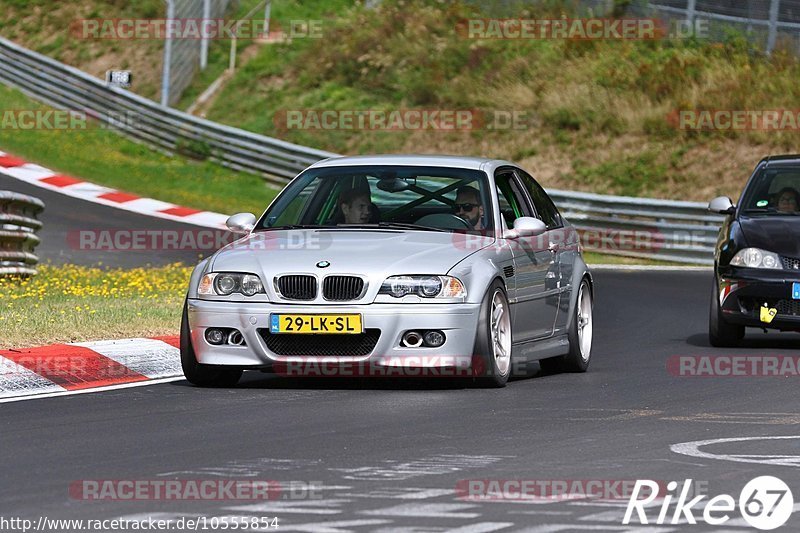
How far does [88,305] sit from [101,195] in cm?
1595

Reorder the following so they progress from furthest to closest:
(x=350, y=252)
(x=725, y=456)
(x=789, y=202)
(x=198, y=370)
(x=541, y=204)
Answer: (x=789, y=202) < (x=541, y=204) < (x=198, y=370) < (x=350, y=252) < (x=725, y=456)

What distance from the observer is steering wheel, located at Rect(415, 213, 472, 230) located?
36.7 ft

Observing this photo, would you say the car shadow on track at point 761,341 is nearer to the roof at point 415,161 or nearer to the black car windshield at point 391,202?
the roof at point 415,161

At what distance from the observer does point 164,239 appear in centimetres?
2498

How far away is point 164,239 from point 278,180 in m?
8.33

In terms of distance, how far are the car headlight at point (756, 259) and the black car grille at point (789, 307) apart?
277 mm

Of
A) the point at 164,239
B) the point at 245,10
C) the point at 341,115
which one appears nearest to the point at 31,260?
the point at 164,239

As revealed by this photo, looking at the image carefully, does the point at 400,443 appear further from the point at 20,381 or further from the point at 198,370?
the point at 20,381

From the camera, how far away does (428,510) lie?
6211 mm

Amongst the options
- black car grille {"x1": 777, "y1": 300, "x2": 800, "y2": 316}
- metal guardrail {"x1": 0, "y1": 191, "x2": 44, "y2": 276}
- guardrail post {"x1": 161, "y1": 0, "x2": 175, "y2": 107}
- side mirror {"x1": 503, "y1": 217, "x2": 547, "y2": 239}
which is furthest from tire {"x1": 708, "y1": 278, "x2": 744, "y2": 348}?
guardrail post {"x1": 161, "y1": 0, "x2": 175, "y2": 107}

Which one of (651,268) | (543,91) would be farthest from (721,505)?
(543,91)

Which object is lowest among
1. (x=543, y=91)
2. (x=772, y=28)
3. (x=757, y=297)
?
(x=757, y=297)

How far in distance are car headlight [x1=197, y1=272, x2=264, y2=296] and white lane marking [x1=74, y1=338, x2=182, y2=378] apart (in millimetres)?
916

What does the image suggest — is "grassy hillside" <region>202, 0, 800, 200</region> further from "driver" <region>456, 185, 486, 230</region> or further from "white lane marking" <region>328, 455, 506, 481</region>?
"white lane marking" <region>328, 455, 506, 481</region>
